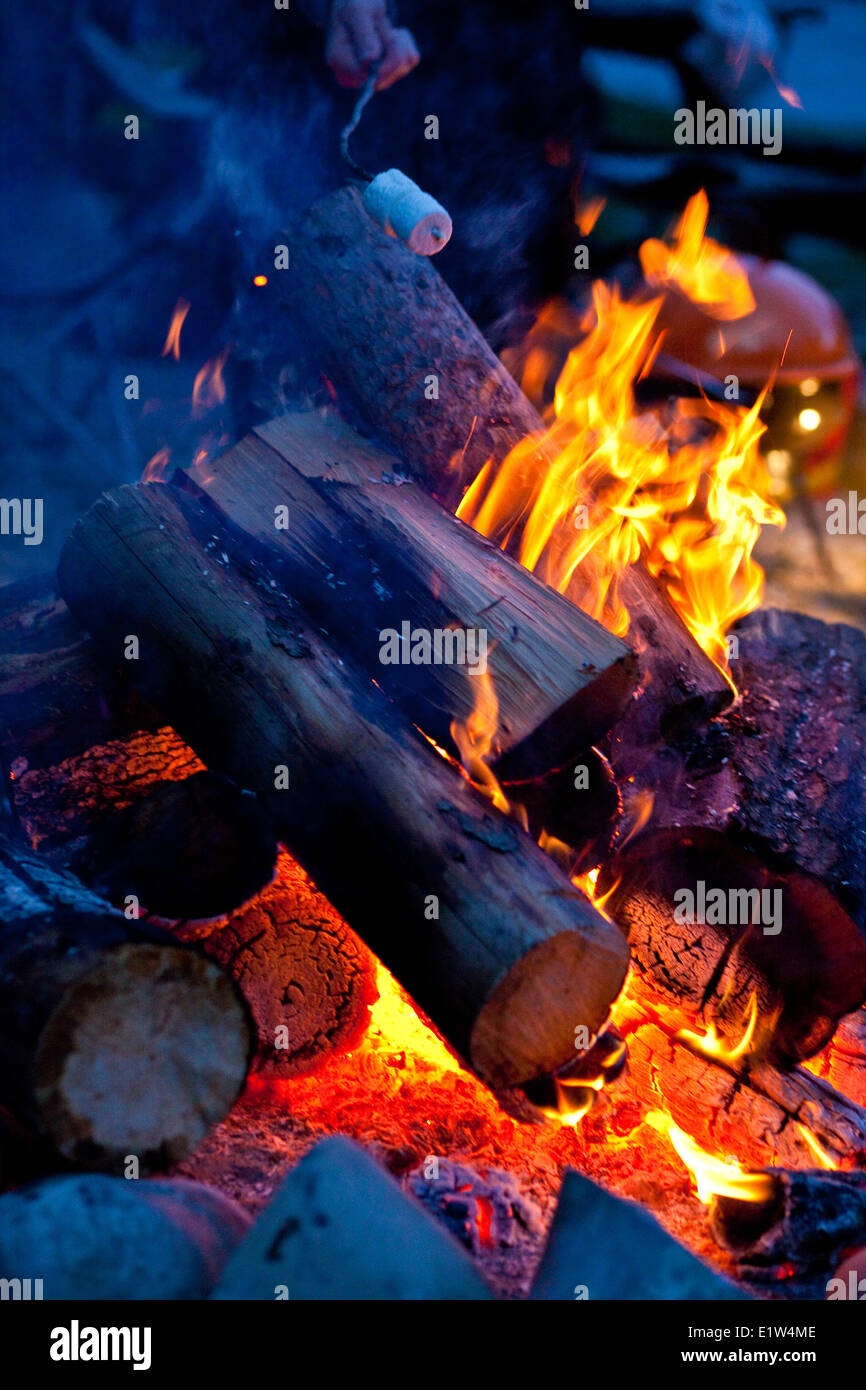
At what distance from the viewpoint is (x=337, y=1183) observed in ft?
5.37

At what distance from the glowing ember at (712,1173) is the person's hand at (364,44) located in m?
4.01

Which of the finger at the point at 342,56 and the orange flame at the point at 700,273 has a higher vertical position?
the finger at the point at 342,56

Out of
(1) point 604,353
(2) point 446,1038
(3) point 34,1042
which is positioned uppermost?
(1) point 604,353

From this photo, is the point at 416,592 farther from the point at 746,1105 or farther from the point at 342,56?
the point at 342,56

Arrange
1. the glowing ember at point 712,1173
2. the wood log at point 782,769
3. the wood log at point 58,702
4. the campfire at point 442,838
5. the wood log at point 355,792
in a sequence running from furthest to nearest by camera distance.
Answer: the wood log at point 58,702
the wood log at point 782,769
the glowing ember at point 712,1173
the wood log at point 355,792
the campfire at point 442,838

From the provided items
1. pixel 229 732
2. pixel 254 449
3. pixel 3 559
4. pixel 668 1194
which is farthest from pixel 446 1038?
pixel 3 559

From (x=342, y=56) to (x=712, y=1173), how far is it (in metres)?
4.16

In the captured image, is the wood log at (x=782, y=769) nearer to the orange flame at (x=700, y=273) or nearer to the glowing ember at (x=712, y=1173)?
the glowing ember at (x=712, y=1173)

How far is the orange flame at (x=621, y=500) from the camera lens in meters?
3.00

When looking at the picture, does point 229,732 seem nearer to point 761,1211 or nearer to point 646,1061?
point 646,1061

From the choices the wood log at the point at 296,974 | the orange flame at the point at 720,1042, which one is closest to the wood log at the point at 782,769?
the orange flame at the point at 720,1042

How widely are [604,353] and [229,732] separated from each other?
2.25 metres

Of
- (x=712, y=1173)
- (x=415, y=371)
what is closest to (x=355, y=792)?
(x=712, y=1173)

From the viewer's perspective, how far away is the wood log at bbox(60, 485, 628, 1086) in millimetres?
1966
